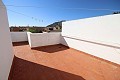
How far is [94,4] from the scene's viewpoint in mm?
5711

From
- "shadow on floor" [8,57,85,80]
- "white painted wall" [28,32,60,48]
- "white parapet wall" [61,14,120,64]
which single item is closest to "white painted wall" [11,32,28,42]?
"white painted wall" [28,32,60,48]

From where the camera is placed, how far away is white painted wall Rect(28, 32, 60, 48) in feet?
20.8

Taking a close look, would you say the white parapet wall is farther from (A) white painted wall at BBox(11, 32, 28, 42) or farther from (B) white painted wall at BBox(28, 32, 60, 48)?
(A) white painted wall at BBox(11, 32, 28, 42)

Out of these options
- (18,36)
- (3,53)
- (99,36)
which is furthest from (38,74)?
(18,36)

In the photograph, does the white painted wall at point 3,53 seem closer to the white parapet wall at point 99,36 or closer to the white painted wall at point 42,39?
the white painted wall at point 42,39

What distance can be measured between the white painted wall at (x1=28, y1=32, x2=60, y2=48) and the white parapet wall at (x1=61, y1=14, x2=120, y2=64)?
6.03 ft

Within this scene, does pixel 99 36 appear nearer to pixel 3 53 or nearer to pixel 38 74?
pixel 38 74

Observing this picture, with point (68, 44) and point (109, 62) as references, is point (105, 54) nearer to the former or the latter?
point (109, 62)

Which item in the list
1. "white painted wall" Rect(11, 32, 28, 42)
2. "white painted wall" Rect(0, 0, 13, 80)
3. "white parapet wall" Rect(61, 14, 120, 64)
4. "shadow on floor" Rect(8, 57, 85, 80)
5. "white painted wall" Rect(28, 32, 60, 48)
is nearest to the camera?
"white painted wall" Rect(0, 0, 13, 80)

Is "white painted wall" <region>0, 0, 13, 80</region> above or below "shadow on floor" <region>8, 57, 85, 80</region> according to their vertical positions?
above

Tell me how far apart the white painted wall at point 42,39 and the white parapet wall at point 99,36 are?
1837mm

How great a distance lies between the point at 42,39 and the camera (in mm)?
6789

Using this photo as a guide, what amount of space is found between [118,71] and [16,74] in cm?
388

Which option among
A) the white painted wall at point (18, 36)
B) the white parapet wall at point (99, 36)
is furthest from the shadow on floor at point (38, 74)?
the white painted wall at point (18, 36)
